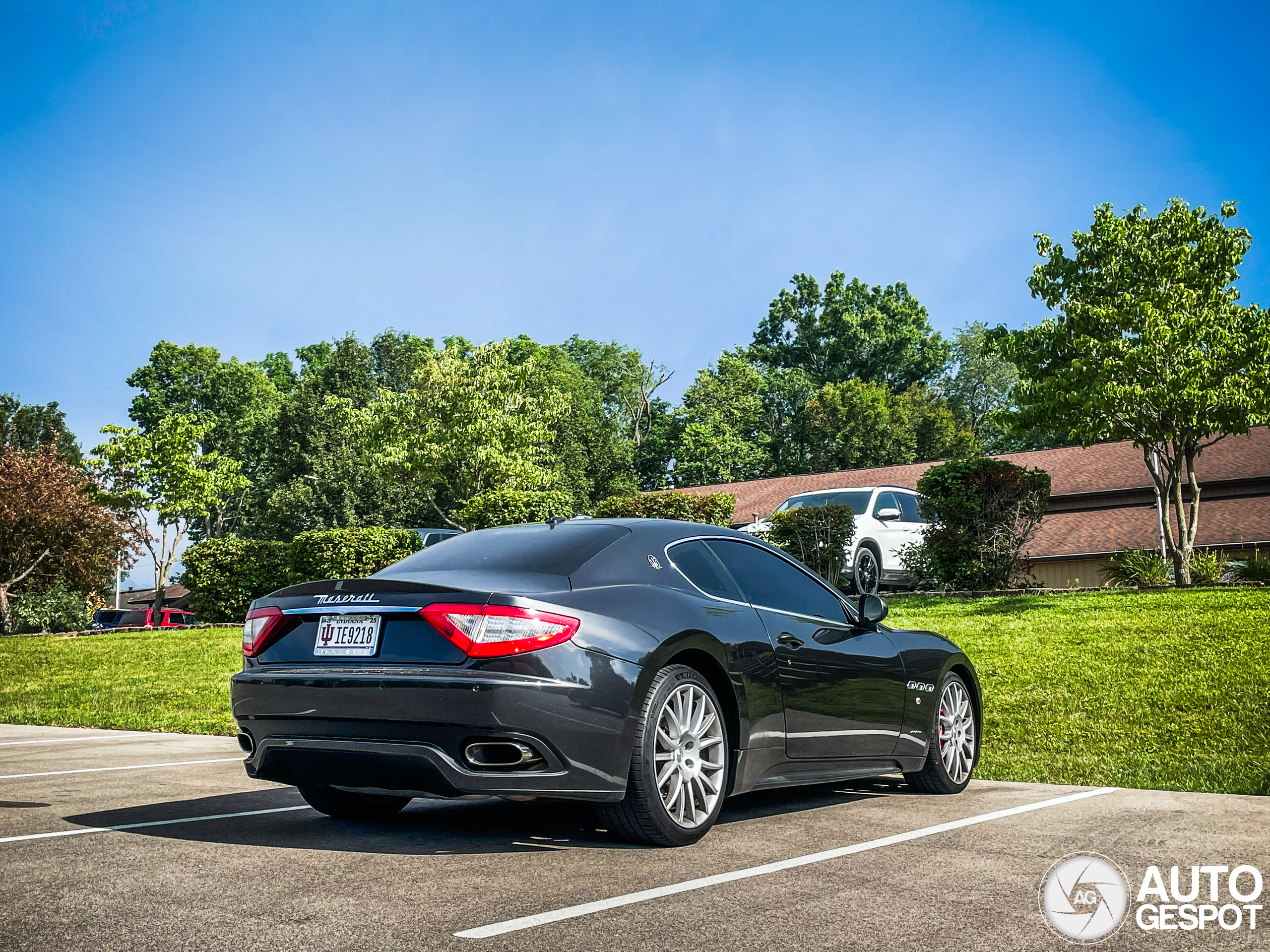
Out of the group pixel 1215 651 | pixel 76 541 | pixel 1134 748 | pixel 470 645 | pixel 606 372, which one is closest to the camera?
pixel 470 645

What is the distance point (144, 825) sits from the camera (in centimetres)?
557

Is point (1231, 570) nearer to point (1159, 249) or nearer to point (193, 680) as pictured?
point (1159, 249)

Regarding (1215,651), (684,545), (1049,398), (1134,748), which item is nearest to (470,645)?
(684,545)

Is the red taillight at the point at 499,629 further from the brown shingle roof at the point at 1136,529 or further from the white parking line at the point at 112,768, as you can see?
the brown shingle roof at the point at 1136,529

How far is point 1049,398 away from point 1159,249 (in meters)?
3.69

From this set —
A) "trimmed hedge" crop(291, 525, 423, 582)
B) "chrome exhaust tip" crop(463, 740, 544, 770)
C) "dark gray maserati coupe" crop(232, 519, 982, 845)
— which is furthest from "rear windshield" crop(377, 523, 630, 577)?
"trimmed hedge" crop(291, 525, 423, 582)

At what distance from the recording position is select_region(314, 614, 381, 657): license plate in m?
4.95

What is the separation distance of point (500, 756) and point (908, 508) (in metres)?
16.4

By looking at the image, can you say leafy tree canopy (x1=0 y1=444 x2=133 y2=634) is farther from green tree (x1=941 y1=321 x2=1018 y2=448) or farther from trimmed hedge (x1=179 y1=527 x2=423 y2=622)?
green tree (x1=941 y1=321 x2=1018 y2=448)

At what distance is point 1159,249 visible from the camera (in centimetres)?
2047

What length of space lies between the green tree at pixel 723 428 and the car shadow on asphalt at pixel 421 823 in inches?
2043

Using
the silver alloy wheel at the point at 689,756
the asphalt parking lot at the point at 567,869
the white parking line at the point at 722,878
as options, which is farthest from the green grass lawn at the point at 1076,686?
the silver alloy wheel at the point at 689,756

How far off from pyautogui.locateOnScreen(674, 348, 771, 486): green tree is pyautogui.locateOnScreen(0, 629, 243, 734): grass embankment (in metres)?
39.3

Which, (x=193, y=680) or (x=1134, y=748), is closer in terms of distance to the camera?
(x=1134, y=748)
